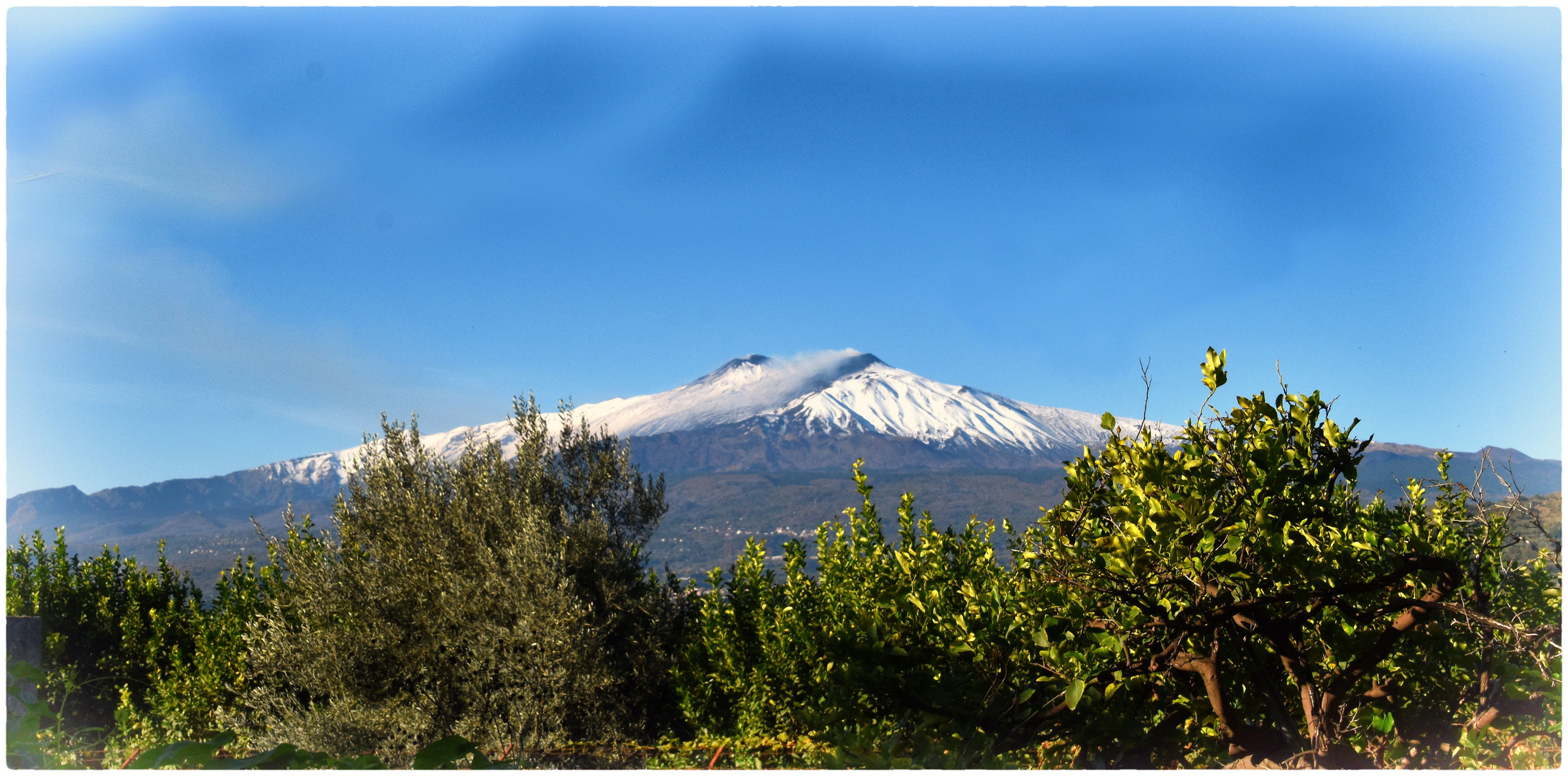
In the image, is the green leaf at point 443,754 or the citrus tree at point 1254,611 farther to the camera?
the citrus tree at point 1254,611

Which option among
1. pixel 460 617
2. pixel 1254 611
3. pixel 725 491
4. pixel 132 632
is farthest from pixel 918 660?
pixel 725 491

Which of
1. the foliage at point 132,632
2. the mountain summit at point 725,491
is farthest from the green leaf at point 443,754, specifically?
the mountain summit at point 725,491

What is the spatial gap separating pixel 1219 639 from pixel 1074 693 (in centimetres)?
67

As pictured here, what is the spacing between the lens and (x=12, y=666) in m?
2.35

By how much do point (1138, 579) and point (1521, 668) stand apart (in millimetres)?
1436

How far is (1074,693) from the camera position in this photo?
7.29 ft

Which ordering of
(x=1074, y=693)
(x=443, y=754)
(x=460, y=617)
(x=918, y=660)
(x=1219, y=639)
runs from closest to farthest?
(x=443, y=754) → (x=1074, y=693) → (x=1219, y=639) → (x=918, y=660) → (x=460, y=617)

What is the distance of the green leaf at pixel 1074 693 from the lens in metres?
2.21

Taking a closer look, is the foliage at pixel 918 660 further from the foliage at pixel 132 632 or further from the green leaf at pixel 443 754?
the foliage at pixel 132 632

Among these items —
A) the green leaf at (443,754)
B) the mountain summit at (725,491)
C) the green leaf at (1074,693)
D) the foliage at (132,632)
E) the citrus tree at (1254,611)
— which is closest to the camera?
the green leaf at (443,754)

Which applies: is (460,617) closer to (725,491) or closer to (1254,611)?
(1254,611)

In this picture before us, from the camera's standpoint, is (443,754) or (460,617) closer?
(443,754)

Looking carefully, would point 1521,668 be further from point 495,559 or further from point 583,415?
point 583,415

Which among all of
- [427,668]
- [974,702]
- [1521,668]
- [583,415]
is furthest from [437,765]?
[583,415]
